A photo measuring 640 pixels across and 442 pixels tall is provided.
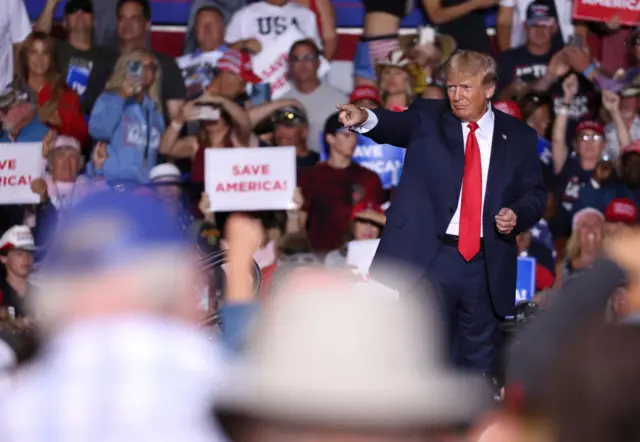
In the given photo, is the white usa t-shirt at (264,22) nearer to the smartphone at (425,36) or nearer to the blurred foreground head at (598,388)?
the smartphone at (425,36)

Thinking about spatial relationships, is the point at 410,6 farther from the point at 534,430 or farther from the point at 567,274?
the point at 534,430

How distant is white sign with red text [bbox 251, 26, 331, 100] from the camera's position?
10641 mm

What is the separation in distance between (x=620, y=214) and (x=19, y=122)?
4205 millimetres

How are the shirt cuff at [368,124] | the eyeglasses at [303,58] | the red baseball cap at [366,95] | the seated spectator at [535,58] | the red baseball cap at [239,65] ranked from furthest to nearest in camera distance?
1. the seated spectator at [535,58]
2. the red baseball cap at [239,65]
3. the eyeglasses at [303,58]
4. the red baseball cap at [366,95]
5. the shirt cuff at [368,124]

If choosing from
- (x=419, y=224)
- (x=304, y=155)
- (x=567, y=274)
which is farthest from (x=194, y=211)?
(x=419, y=224)

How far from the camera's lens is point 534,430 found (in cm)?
222

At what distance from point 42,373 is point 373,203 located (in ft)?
21.0

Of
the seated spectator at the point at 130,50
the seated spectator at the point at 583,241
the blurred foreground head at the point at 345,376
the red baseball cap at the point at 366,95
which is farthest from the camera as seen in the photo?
the seated spectator at the point at 130,50

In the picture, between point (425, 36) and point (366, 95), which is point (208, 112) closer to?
point (366, 95)

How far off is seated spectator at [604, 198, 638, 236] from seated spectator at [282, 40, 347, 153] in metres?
2.06

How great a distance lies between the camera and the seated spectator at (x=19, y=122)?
33.1 ft

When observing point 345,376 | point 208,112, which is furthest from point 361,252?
point 345,376

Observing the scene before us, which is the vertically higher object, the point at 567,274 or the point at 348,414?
the point at 348,414

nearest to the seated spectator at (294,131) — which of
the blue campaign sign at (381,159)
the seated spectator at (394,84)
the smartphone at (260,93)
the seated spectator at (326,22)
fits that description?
the blue campaign sign at (381,159)
